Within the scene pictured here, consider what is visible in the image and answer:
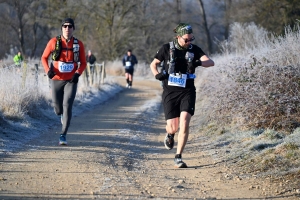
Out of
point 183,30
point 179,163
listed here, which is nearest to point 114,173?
point 179,163

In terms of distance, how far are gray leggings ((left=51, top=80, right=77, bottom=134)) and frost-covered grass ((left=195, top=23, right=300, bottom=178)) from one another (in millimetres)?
2452

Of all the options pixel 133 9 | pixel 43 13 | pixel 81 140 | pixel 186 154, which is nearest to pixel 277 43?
pixel 186 154

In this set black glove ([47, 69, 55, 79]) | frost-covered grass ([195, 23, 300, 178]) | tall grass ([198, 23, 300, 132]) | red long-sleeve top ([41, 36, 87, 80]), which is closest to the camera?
frost-covered grass ([195, 23, 300, 178])

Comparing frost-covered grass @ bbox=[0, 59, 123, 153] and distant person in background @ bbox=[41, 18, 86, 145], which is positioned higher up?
distant person in background @ bbox=[41, 18, 86, 145]

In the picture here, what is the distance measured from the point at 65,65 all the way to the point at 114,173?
8.96 ft

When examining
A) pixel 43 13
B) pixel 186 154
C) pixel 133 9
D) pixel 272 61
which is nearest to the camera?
pixel 186 154

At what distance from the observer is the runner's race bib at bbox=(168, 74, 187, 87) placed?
24.1 feet

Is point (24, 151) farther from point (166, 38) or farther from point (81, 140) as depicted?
Answer: point (166, 38)

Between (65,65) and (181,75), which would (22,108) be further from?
(181,75)

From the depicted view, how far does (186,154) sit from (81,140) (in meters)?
1.97

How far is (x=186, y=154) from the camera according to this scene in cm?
876

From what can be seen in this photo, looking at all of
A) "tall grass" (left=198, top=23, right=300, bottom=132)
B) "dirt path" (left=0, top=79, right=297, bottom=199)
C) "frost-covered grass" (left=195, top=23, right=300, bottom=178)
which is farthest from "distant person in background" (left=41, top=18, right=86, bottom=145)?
"tall grass" (left=198, top=23, right=300, bottom=132)

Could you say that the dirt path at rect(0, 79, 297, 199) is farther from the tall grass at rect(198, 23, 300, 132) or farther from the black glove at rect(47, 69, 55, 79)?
the black glove at rect(47, 69, 55, 79)

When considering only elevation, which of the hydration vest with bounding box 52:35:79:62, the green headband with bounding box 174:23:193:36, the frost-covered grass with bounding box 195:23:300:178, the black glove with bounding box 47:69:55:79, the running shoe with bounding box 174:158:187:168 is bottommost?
the running shoe with bounding box 174:158:187:168
